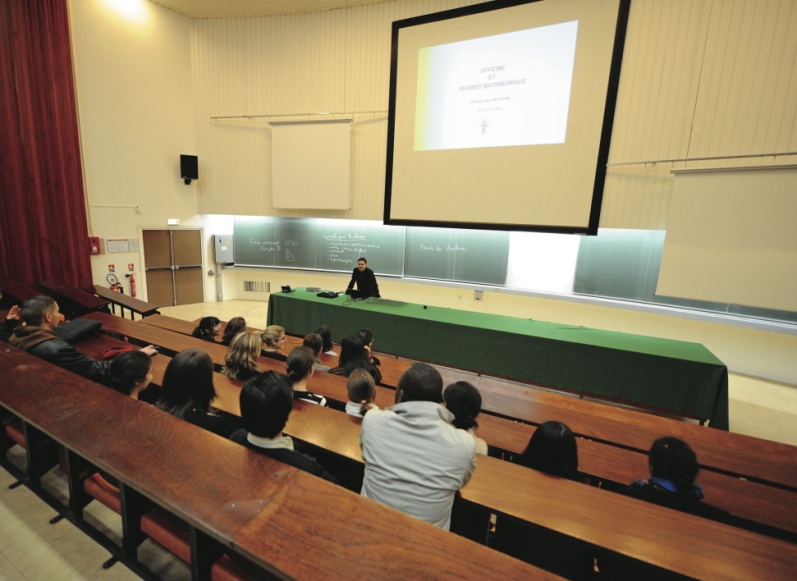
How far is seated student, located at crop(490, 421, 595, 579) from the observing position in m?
1.39

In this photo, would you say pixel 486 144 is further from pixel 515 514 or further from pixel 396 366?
pixel 515 514

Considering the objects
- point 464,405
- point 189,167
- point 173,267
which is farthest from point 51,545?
point 189,167

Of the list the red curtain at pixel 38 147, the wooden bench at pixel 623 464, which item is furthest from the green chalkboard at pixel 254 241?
the wooden bench at pixel 623 464

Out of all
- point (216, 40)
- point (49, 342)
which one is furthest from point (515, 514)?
point (216, 40)

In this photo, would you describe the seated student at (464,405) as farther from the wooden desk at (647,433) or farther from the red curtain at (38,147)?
the red curtain at (38,147)

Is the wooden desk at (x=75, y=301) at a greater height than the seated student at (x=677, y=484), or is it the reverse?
the seated student at (x=677, y=484)

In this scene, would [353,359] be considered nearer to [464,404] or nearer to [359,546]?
[464,404]

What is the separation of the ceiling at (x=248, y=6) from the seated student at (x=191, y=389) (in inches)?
259

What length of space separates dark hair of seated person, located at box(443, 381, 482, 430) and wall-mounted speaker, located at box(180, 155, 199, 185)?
7.37 m

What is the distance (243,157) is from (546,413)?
725cm

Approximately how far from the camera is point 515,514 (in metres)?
1.21

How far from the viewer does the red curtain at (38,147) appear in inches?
202

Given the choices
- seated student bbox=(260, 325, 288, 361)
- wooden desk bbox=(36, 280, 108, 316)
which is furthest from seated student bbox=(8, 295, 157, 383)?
wooden desk bbox=(36, 280, 108, 316)

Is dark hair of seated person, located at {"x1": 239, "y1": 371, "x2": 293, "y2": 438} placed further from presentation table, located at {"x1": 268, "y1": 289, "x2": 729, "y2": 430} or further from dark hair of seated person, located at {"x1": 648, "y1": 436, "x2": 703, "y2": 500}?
presentation table, located at {"x1": 268, "y1": 289, "x2": 729, "y2": 430}
